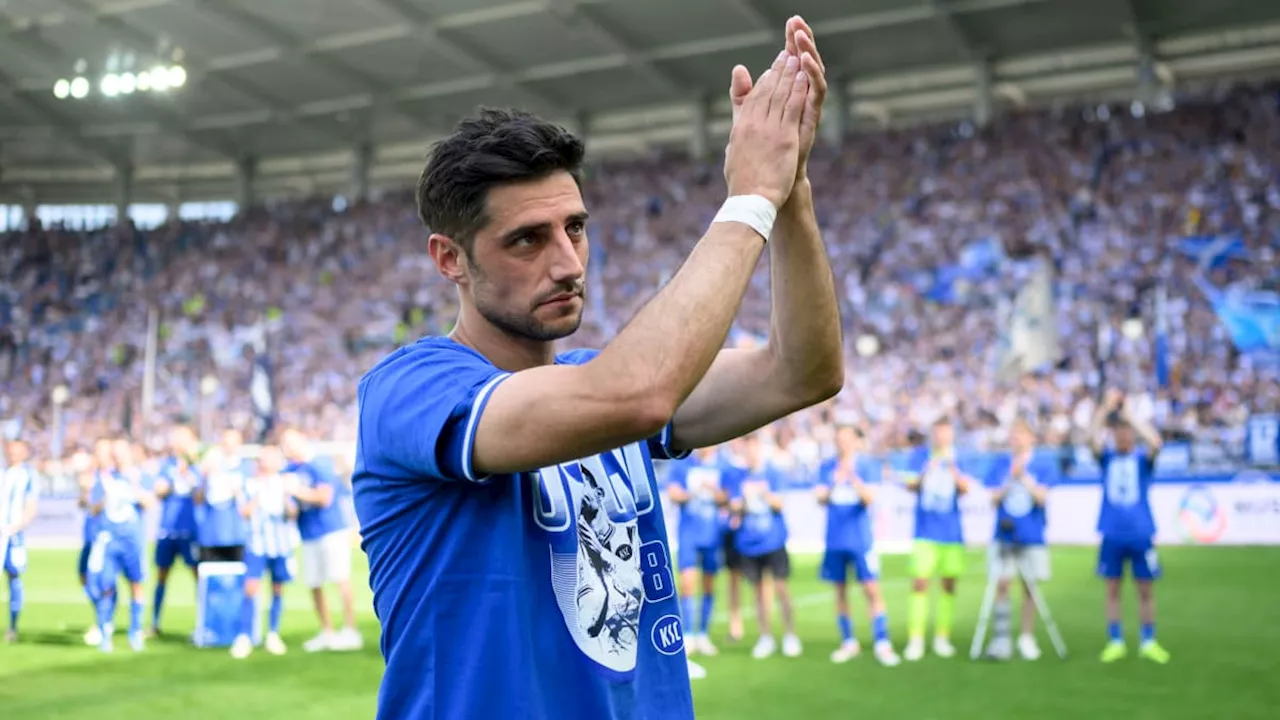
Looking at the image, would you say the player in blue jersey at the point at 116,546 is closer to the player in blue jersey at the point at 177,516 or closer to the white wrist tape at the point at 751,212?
the player in blue jersey at the point at 177,516

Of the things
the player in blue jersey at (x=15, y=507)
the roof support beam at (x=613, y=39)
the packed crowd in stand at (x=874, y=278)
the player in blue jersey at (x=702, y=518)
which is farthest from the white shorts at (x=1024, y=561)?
the roof support beam at (x=613, y=39)

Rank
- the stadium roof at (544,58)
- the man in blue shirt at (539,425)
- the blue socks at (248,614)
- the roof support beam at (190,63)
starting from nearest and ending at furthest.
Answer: the man in blue shirt at (539,425), the blue socks at (248,614), the stadium roof at (544,58), the roof support beam at (190,63)

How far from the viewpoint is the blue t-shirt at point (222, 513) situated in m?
12.0

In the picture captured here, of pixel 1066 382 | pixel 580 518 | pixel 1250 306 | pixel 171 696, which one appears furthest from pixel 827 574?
pixel 1250 306

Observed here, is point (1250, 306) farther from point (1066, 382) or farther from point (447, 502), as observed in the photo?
point (447, 502)

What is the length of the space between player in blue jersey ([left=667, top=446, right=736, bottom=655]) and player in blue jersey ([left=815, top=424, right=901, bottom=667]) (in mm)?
994

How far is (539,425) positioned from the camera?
175 centimetres

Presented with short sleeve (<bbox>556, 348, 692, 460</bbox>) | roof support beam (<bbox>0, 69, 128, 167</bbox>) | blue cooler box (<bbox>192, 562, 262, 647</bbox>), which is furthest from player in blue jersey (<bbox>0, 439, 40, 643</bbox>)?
roof support beam (<bbox>0, 69, 128, 167</bbox>)

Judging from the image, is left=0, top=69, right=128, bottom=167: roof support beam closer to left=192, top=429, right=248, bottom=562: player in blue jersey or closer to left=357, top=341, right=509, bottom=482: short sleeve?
left=192, top=429, right=248, bottom=562: player in blue jersey

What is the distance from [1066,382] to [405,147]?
20292 mm

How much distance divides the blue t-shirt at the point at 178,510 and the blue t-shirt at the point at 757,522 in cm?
576

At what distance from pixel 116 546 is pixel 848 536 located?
7.12m

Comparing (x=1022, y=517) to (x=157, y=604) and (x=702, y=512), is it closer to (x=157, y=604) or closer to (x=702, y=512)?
(x=702, y=512)

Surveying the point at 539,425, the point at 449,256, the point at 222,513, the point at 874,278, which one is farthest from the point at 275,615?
the point at 874,278
